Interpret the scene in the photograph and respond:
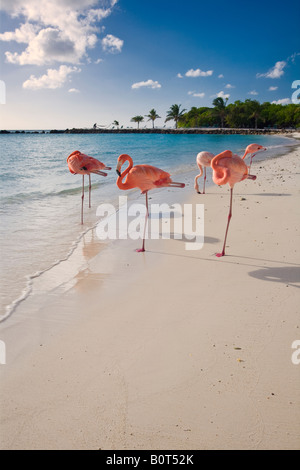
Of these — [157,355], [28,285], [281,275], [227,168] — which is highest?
[227,168]

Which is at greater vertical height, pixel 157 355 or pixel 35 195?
pixel 35 195

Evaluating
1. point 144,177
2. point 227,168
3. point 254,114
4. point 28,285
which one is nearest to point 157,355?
point 28,285

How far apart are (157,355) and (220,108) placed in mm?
110073

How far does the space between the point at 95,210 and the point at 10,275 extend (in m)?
4.84

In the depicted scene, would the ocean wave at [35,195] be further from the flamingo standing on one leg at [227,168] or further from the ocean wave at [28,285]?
the flamingo standing on one leg at [227,168]

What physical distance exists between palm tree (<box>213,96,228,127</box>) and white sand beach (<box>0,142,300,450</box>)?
103 metres

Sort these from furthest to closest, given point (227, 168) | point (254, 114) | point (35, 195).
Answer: point (254, 114) → point (35, 195) → point (227, 168)

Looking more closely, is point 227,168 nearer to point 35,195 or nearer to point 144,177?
point 144,177

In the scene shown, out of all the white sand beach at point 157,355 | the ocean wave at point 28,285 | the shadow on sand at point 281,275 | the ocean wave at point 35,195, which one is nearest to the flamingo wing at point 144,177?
the white sand beach at point 157,355

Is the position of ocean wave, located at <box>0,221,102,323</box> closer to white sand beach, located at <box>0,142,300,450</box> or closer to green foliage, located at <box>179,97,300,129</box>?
white sand beach, located at <box>0,142,300,450</box>

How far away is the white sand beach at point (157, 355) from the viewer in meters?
2.27

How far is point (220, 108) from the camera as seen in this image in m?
102

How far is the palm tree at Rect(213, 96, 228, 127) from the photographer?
98062mm

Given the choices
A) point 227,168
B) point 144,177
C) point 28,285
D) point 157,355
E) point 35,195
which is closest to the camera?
point 157,355
